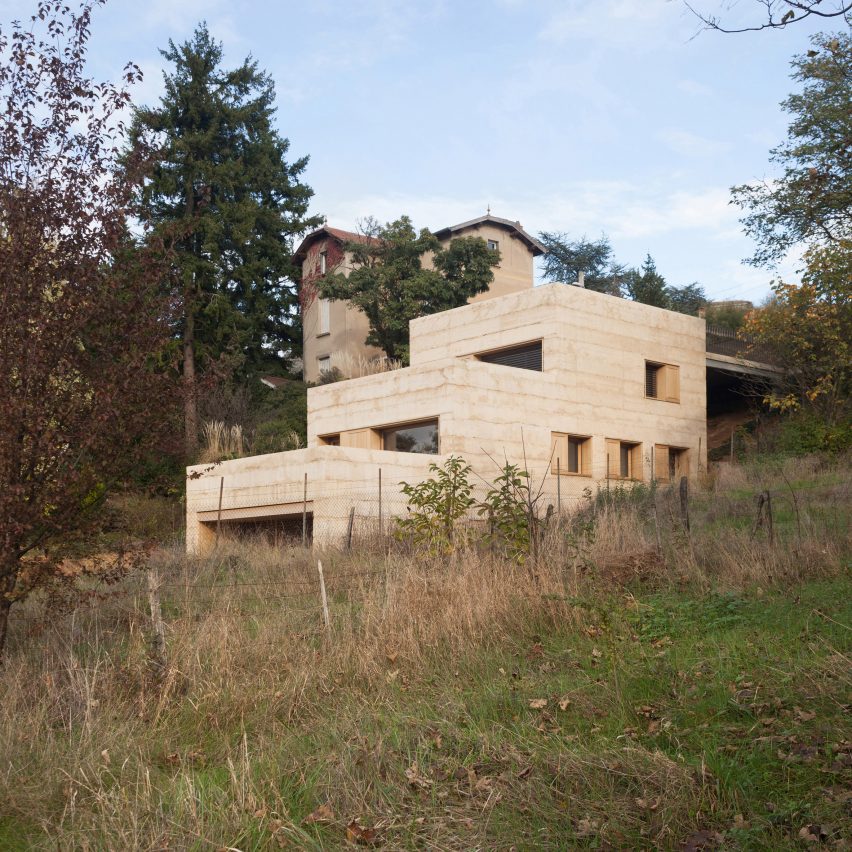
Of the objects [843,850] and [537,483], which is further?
[537,483]

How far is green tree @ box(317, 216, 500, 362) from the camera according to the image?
119ft

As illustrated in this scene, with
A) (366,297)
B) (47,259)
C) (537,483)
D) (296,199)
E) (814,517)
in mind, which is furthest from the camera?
(296,199)

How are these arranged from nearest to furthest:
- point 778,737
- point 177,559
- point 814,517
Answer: point 778,737, point 814,517, point 177,559

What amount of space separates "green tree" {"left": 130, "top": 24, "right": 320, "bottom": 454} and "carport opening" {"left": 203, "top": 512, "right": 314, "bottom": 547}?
39.1 feet

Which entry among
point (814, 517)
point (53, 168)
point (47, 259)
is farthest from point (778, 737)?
point (814, 517)

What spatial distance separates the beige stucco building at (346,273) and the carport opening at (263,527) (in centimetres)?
1669

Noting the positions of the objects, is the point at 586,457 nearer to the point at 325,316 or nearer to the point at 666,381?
the point at 666,381

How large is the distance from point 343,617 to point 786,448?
2147 centimetres

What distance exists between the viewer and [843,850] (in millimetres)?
4324

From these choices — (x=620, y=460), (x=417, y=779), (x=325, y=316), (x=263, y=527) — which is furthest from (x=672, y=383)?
(x=417, y=779)

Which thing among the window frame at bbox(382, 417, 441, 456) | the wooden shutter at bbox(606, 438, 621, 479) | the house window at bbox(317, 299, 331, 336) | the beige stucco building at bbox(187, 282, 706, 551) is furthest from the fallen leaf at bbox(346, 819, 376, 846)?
the house window at bbox(317, 299, 331, 336)

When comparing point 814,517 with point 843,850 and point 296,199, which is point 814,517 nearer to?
point 843,850

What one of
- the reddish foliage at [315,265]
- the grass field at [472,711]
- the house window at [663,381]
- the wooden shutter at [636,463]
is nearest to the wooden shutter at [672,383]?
the house window at [663,381]

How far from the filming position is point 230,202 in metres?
37.6
